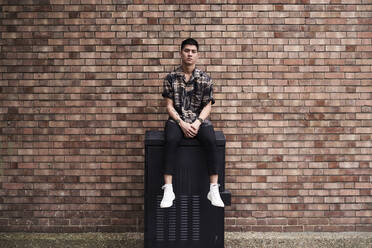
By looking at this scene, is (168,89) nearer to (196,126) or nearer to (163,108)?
(196,126)

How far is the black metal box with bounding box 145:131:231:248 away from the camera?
3426mm

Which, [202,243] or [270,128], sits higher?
[270,128]

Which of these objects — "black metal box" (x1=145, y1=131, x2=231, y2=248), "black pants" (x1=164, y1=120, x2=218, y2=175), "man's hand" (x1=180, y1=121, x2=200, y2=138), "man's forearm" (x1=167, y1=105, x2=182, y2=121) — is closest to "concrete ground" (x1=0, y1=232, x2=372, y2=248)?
"black metal box" (x1=145, y1=131, x2=231, y2=248)

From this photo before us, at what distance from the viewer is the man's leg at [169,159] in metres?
3.31

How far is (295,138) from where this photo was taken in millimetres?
4402

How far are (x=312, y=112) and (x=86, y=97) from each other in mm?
2877

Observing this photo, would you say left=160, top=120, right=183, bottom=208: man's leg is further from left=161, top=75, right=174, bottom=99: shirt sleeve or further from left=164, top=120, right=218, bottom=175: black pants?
left=161, top=75, right=174, bottom=99: shirt sleeve

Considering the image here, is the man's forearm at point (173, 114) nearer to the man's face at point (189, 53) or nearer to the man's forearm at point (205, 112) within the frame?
the man's forearm at point (205, 112)

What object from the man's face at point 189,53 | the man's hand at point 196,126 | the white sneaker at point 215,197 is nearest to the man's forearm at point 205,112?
the man's hand at point 196,126

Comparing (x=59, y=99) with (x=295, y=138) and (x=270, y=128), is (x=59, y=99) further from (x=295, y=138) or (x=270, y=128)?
(x=295, y=138)

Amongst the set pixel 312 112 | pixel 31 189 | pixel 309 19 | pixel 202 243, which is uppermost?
pixel 309 19

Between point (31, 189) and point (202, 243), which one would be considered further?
point (31, 189)

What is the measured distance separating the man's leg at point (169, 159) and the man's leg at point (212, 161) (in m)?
0.25

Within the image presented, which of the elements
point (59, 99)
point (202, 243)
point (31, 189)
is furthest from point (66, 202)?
point (202, 243)
